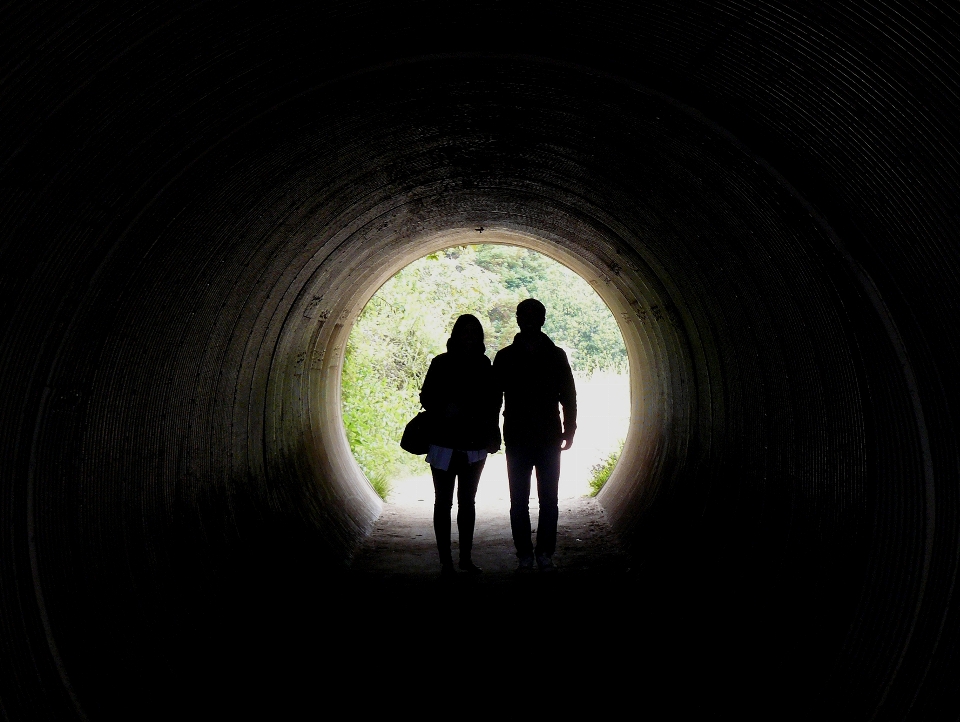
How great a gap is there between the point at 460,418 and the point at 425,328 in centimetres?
1573

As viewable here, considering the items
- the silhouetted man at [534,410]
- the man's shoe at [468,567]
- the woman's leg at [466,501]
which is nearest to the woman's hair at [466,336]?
the silhouetted man at [534,410]

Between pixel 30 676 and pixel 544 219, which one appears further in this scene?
pixel 544 219

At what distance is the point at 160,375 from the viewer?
4.71 meters

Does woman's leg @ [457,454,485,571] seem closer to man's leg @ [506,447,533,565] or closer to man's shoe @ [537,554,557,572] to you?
man's leg @ [506,447,533,565]

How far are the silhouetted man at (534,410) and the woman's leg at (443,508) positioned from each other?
47 cm

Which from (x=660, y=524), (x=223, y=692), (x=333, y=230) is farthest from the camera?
(x=660, y=524)

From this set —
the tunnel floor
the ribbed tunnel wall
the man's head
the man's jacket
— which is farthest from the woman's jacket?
the ribbed tunnel wall

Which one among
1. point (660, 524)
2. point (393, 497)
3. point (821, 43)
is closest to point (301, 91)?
point (821, 43)

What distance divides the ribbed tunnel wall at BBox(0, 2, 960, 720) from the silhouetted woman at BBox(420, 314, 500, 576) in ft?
3.59

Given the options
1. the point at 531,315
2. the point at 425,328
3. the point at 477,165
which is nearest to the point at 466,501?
the point at 531,315

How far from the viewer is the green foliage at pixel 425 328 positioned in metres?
14.6

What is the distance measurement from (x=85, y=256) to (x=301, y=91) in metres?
1.12

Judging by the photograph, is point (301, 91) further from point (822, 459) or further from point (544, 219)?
point (544, 219)

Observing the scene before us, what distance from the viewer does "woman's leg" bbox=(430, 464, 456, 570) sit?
21.2ft
